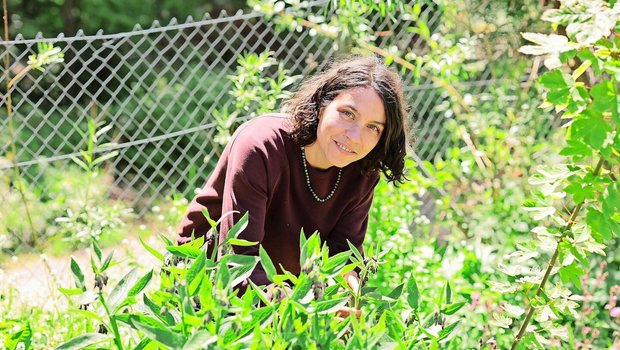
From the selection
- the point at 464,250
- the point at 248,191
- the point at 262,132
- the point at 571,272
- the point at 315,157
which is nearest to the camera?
the point at 571,272

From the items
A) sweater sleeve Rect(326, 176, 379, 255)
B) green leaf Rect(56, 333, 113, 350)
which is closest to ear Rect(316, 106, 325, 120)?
sweater sleeve Rect(326, 176, 379, 255)

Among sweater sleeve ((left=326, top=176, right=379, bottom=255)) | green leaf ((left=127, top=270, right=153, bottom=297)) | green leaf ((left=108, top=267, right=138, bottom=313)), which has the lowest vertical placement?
sweater sleeve ((left=326, top=176, right=379, bottom=255))

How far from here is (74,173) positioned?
498cm

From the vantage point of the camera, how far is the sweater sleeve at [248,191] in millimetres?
2383

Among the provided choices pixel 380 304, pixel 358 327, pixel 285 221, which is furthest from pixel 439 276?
pixel 358 327

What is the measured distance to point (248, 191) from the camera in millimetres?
2414

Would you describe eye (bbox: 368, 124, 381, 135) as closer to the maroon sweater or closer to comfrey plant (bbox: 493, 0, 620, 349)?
the maroon sweater

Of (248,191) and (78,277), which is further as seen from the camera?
(248,191)

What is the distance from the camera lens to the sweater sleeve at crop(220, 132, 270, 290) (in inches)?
93.8

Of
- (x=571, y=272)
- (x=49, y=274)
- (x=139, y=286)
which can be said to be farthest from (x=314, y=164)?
(x=49, y=274)

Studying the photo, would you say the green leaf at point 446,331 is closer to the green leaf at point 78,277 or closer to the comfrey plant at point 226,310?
the comfrey plant at point 226,310

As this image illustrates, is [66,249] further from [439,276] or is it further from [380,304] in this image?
[380,304]

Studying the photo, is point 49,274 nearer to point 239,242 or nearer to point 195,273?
point 239,242

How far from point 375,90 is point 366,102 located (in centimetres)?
5
